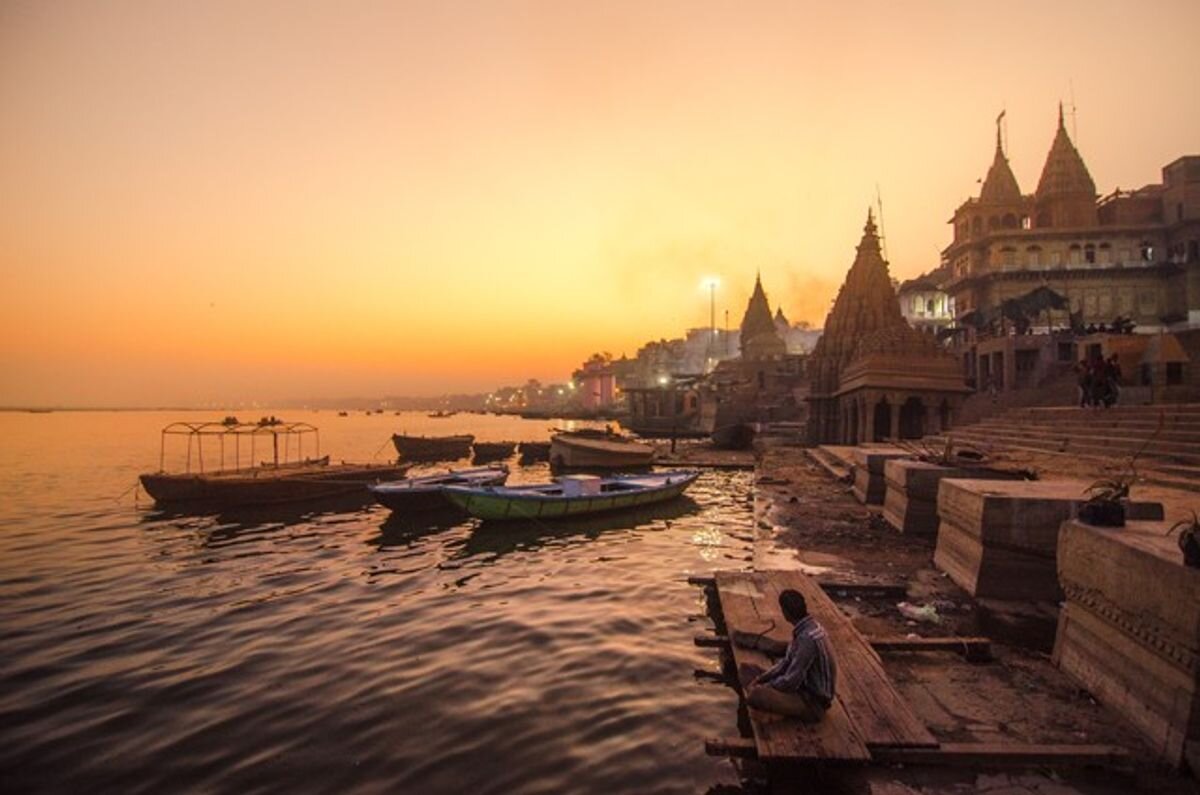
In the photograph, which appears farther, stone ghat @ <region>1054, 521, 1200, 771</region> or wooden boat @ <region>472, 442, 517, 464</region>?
wooden boat @ <region>472, 442, 517, 464</region>

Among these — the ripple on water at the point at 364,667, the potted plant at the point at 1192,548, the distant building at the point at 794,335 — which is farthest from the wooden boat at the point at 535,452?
the distant building at the point at 794,335

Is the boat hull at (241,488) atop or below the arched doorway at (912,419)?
below

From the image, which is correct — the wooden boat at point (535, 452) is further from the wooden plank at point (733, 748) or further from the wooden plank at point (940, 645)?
the wooden plank at point (733, 748)

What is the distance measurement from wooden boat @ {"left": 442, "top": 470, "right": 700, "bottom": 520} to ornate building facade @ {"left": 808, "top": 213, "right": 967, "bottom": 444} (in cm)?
1412

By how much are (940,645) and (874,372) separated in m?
27.8

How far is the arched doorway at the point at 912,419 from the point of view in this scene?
126 ft

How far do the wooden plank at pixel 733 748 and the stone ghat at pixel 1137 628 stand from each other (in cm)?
374

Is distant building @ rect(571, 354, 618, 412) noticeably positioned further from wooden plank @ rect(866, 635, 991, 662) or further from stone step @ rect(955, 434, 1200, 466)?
wooden plank @ rect(866, 635, 991, 662)

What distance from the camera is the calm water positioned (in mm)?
8156

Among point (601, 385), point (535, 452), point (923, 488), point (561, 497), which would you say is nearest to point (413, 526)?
point (561, 497)

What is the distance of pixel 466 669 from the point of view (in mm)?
11203

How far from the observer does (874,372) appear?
34344 mm

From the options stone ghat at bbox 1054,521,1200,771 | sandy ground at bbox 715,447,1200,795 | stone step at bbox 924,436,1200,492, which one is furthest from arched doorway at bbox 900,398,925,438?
stone ghat at bbox 1054,521,1200,771

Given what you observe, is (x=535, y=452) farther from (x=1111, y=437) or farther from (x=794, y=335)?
(x=794, y=335)
